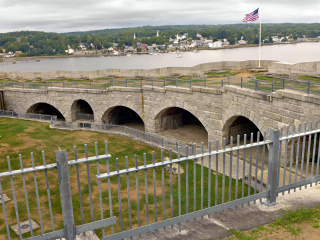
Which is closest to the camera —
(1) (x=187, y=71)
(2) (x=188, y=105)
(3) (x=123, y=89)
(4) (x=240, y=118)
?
(4) (x=240, y=118)

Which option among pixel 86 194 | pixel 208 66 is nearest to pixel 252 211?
pixel 86 194

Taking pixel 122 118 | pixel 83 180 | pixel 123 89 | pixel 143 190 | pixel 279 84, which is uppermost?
pixel 279 84

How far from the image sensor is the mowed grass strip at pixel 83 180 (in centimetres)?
1388

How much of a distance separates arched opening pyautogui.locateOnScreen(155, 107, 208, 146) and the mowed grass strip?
3.54m

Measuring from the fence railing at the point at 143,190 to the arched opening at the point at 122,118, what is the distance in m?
9.38

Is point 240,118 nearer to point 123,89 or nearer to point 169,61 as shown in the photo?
point 123,89

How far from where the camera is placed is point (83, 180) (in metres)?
17.5

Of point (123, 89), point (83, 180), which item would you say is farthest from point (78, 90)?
point (83, 180)

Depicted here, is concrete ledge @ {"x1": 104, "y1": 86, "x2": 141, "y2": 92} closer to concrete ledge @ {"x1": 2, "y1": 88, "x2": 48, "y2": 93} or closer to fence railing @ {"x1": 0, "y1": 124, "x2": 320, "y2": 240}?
fence railing @ {"x1": 0, "y1": 124, "x2": 320, "y2": 240}

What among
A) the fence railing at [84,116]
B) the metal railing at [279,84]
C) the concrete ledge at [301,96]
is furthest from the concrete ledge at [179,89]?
the fence railing at [84,116]

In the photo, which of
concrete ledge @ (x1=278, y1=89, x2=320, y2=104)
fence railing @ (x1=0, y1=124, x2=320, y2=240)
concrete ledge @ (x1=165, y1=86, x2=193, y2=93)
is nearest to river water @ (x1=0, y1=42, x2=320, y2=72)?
concrete ledge @ (x1=165, y1=86, x2=193, y2=93)

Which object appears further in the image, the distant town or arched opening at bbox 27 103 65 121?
the distant town

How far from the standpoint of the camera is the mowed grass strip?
13.9 m

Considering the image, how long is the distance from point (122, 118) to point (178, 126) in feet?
23.1
